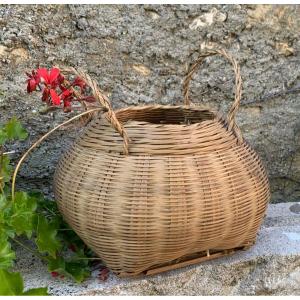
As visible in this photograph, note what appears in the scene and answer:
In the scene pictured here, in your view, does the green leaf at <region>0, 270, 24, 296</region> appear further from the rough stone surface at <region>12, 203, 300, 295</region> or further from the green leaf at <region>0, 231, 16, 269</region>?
the rough stone surface at <region>12, 203, 300, 295</region>

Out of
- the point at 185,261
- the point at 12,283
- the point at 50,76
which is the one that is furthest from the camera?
the point at 185,261

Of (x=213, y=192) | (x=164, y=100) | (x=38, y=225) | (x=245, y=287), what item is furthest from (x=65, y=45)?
(x=245, y=287)

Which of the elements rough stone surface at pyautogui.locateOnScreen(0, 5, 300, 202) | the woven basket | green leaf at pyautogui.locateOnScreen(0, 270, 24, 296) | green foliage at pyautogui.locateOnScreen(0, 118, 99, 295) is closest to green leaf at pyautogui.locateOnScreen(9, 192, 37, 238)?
green foliage at pyautogui.locateOnScreen(0, 118, 99, 295)

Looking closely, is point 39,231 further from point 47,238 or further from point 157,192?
point 157,192

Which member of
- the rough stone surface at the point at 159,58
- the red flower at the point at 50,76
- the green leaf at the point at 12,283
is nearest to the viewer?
the green leaf at the point at 12,283

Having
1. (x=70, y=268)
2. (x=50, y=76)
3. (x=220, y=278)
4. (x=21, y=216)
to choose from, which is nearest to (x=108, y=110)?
(x=50, y=76)

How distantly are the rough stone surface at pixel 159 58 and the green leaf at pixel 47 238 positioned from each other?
39 centimetres

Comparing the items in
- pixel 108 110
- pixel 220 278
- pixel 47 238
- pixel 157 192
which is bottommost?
pixel 220 278

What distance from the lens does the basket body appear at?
55.6 inches

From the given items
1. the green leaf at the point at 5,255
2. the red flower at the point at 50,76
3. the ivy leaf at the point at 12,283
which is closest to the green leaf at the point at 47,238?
the green leaf at the point at 5,255

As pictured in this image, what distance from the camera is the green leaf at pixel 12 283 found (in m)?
1.21

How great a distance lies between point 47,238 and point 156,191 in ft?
1.23

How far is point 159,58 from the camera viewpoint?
6.49ft

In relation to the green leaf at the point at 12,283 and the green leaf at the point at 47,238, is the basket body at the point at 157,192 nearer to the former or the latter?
the green leaf at the point at 47,238
